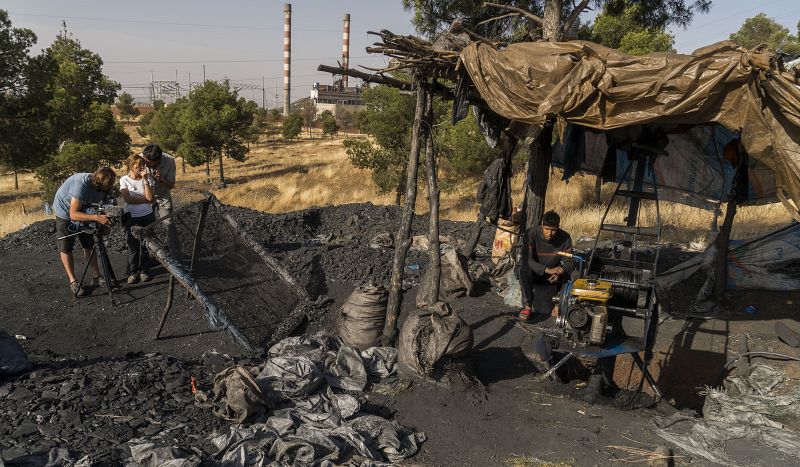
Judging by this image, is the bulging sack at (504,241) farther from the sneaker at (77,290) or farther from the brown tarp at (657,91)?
the sneaker at (77,290)

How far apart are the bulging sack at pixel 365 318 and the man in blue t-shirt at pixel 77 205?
298 centimetres

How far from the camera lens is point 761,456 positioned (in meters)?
3.94

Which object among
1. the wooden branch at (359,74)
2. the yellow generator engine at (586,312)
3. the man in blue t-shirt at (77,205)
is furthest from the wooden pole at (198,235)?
the yellow generator engine at (586,312)

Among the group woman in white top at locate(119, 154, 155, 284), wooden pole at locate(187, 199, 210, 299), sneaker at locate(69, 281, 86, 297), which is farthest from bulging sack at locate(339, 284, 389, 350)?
sneaker at locate(69, 281, 86, 297)

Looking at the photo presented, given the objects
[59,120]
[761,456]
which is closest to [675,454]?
[761,456]

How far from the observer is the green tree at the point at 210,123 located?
25641 mm

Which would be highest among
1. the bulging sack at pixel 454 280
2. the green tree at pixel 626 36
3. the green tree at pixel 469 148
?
the green tree at pixel 626 36

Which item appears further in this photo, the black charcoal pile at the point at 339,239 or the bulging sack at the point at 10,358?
the black charcoal pile at the point at 339,239

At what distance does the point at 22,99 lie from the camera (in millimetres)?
17234

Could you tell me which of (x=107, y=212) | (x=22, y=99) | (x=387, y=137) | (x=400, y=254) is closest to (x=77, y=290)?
(x=107, y=212)

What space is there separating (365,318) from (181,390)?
6.39ft

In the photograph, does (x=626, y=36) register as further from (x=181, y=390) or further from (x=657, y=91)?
(x=181, y=390)

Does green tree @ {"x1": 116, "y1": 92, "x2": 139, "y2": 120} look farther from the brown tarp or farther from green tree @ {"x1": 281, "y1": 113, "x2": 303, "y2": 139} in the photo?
the brown tarp

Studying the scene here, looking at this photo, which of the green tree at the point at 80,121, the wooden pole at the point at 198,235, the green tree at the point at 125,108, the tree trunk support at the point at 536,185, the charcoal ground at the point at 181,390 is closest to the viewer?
the charcoal ground at the point at 181,390
